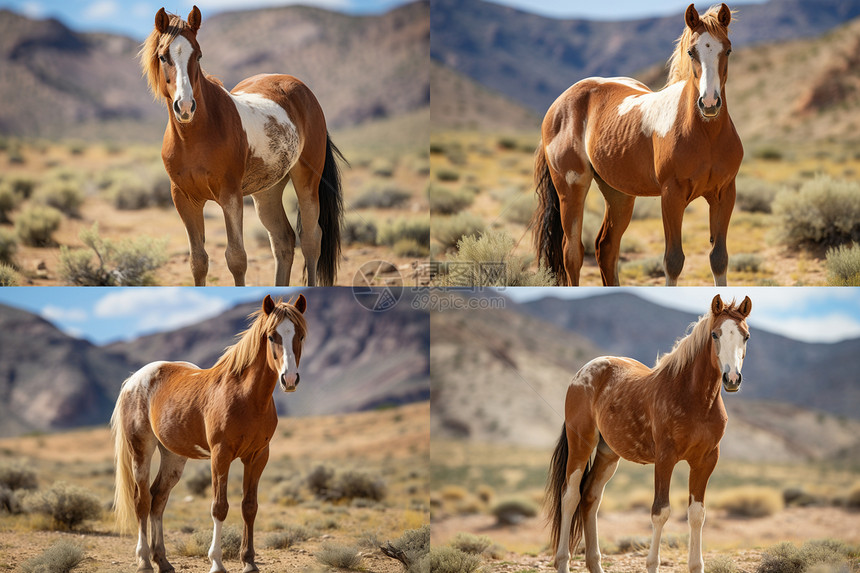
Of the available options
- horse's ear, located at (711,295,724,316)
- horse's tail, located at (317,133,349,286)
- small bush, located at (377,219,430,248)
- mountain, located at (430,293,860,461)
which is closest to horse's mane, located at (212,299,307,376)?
horse's tail, located at (317,133,349,286)

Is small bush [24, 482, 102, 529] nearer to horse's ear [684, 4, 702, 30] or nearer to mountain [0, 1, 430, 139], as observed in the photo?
horse's ear [684, 4, 702, 30]

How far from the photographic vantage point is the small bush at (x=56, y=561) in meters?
6.66

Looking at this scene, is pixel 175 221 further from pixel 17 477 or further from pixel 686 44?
pixel 686 44

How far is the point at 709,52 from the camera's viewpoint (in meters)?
5.33

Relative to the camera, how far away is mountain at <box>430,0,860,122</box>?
70312mm

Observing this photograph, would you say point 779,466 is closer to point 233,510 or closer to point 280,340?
point 233,510

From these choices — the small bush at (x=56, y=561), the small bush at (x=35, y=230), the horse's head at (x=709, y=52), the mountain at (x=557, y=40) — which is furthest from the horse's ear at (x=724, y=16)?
the mountain at (x=557, y=40)

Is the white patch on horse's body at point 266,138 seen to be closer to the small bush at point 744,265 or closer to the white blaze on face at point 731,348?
the white blaze on face at point 731,348

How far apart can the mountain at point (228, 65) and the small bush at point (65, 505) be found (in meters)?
57.6

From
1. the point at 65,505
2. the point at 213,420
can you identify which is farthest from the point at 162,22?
the point at 65,505

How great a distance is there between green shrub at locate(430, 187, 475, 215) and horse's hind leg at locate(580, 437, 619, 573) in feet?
33.7

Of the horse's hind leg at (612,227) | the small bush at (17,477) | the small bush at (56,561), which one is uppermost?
the horse's hind leg at (612,227)

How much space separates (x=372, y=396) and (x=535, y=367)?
7562 millimetres

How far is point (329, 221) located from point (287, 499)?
6219 millimetres
